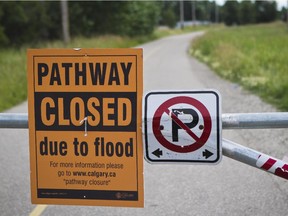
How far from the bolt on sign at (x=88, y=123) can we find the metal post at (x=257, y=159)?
2.09 ft

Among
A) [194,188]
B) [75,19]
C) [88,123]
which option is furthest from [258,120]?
[75,19]

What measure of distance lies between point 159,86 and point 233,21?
362ft

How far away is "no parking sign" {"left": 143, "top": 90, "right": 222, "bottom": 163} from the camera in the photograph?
3.24 metres

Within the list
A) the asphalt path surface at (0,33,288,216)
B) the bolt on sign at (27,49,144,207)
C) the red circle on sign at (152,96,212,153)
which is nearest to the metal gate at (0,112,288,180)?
the red circle on sign at (152,96,212,153)

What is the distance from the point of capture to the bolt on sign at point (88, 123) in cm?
342

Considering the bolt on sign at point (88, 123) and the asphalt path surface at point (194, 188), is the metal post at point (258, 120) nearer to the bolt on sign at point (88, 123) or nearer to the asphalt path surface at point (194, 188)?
the bolt on sign at point (88, 123)

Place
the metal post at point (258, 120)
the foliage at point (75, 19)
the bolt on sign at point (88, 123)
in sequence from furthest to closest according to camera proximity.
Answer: the foliage at point (75, 19) → the bolt on sign at point (88, 123) → the metal post at point (258, 120)

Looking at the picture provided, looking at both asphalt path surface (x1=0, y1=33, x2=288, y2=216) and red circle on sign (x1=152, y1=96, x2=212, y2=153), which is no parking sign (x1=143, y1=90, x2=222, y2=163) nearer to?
red circle on sign (x1=152, y1=96, x2=212, y2=153)

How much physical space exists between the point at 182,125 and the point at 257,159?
1.73 feet

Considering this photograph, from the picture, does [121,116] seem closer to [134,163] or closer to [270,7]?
[134,163]

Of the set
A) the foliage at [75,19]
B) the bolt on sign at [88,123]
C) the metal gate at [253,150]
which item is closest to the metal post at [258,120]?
the metal gate at [253,150]

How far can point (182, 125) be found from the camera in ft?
10.6

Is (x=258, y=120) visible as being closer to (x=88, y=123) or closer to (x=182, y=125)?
(x=182, y=125)

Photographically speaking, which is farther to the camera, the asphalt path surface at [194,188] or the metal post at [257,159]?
the asphalt path surface at [194,188]
